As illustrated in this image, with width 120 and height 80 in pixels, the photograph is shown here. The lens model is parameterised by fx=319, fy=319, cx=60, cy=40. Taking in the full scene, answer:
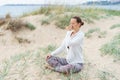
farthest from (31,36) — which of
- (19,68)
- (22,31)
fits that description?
(19,68)

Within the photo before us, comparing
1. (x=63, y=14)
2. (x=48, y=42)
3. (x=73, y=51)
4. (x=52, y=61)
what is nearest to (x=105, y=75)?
(x=73, y=51)

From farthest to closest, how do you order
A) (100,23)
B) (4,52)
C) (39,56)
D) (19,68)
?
(100,23) < (4,52) < (39,56) < (19,68)

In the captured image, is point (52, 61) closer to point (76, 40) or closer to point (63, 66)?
point (63, 66)

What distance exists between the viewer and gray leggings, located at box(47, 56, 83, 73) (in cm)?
396

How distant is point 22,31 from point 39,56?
6.86 ft

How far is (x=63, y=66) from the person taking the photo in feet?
13.1

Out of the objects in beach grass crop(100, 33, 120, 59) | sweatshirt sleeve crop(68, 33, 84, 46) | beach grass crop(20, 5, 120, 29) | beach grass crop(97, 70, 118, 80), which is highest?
sweatshirt sleeve crop(68, 33, 84, 46)

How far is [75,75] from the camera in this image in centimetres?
397

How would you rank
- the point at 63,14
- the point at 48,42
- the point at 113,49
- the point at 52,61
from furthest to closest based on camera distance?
1. the point at 63,14
2. the point at 48,42
3. the point at 113,49
4. the point at 52,61

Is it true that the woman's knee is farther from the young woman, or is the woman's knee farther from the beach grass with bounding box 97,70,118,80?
the beach grass with bounding box 97,70,118,80

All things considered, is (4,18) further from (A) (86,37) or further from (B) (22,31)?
(A) (86,37)

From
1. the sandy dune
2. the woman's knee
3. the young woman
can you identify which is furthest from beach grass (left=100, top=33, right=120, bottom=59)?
the woman's knee

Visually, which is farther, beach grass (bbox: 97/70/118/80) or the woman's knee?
the woman's knee

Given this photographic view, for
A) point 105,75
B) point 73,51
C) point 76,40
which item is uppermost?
point 76,40
